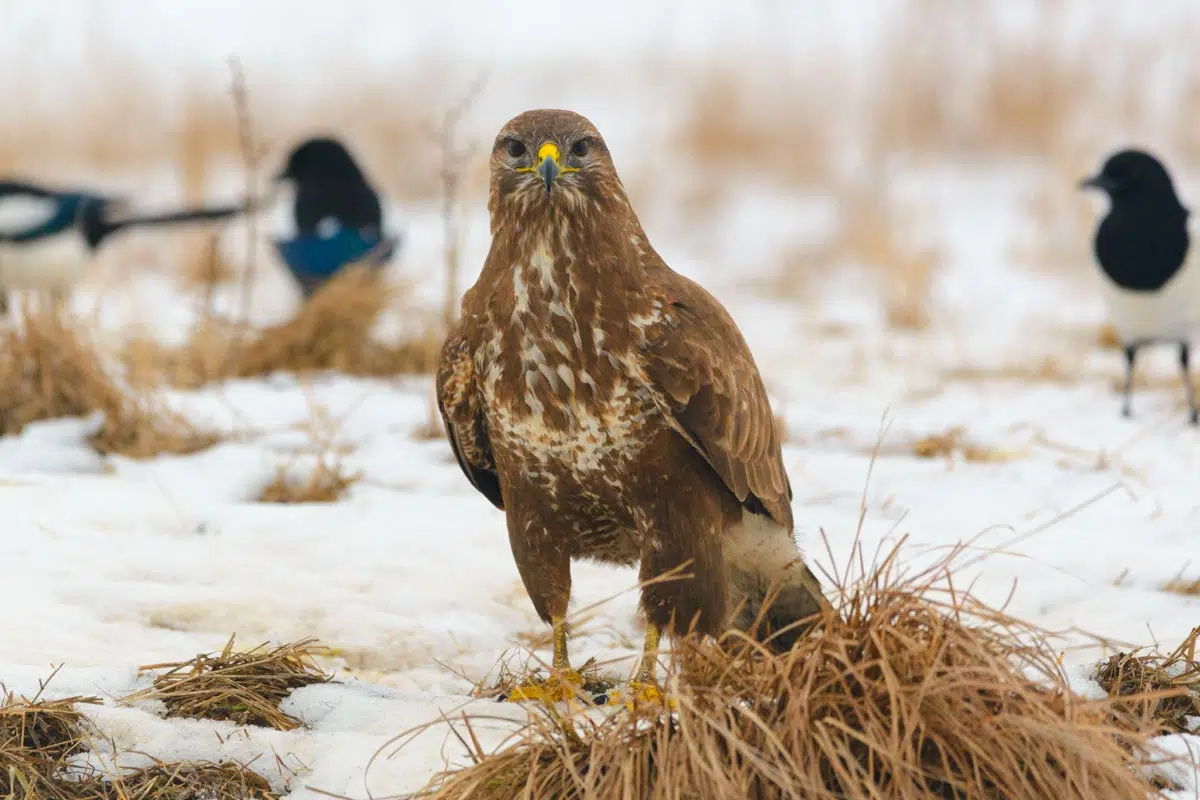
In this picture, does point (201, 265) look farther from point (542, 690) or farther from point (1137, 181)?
point (542, 690)

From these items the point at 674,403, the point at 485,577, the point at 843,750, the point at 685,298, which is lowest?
the point at 485,577

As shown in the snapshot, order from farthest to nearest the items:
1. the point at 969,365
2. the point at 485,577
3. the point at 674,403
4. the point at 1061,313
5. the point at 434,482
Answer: the point at 1061,313, the point at 969,365, the point at 434,482, the point at 485,577, the point at 674,403

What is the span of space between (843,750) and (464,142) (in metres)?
9.90

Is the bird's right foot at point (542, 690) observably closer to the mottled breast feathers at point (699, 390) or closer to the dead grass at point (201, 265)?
the mottled breast feathers at point (699, 390)

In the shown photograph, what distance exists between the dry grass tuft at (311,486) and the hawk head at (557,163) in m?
Result: 1.53

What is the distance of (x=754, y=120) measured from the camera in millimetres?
10977

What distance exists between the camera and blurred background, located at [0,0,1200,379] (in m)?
9.60

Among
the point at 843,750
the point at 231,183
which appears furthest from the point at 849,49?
the point at 843,750

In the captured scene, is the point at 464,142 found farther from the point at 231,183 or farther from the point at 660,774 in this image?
the point at 660,774

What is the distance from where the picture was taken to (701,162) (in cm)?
1093

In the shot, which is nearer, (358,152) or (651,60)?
(358,152)

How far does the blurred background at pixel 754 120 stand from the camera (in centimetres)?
960

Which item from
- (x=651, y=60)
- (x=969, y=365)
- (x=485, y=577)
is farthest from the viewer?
(x=651, y=60)

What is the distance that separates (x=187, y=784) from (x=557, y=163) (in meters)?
1.32
